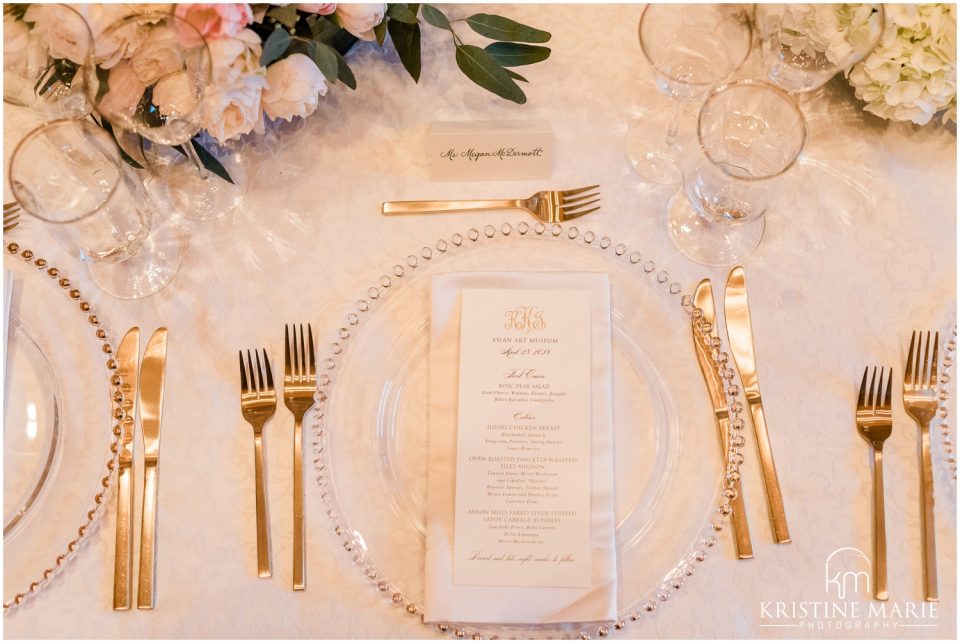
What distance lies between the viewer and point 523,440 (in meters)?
0.99

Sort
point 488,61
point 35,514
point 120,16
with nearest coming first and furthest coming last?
point 120,16 → point 35,514 → point 488,61

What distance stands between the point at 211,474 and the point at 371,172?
525 mm

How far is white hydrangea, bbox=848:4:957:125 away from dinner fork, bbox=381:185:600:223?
1.43 ft

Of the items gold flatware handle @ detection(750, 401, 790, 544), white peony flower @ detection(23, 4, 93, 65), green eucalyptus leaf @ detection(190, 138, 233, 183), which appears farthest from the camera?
green eucalyptus leaf @ detection(190, 138, 233, 183)

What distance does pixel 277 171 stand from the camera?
3.74 feet

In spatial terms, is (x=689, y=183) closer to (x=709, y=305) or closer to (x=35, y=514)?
(x=709, y=305)

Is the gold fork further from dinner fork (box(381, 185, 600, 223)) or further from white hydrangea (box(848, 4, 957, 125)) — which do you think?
white hydrangea (box(848, 4, 957, 125))

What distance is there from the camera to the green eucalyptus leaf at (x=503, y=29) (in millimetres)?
1094

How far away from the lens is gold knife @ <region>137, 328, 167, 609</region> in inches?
38.0

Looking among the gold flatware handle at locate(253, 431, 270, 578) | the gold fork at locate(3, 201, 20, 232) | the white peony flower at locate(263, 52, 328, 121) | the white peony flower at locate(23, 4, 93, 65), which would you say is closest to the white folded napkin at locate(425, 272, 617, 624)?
the gold flatware handle at locate(253, 431, 270, 578)

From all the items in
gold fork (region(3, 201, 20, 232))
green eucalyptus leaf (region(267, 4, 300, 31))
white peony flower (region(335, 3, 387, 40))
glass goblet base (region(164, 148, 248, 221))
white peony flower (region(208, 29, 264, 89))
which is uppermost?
white peony flower (region(335, 3, 387, 40))

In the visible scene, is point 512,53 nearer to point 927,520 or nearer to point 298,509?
point 298,509

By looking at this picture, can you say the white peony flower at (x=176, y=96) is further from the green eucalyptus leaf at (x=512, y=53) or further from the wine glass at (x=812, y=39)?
the wine glass at (x=812, y=39)

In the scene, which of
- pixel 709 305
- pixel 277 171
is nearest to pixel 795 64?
pixel 709 305
